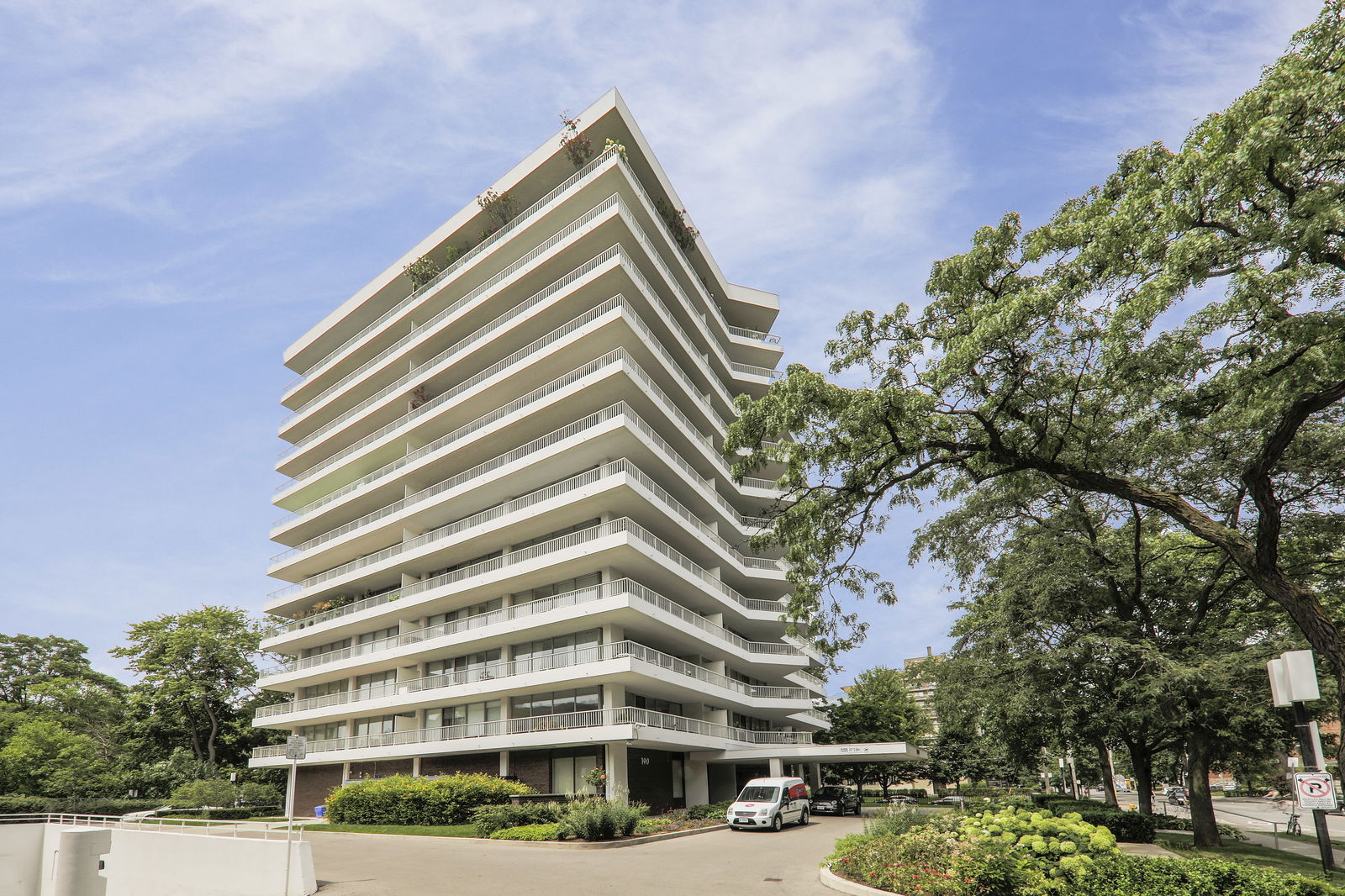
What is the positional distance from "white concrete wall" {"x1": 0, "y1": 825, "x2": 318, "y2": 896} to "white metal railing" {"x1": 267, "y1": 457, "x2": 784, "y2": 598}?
1768 centimetres

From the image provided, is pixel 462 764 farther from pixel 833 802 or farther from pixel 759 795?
pixel 833 802

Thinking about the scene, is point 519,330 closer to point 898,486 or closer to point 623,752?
point 623,752

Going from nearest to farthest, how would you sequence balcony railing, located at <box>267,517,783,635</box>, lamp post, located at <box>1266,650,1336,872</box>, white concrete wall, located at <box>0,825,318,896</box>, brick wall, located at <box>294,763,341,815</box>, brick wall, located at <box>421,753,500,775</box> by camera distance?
1. lamp post, located at <box>1266,650,1336,872</box>
2. white concrete wall, located at <box>0,825,318,896</box>
3. balcony railing, located at <box>267,517,783,635</box>
4. brick wall, located at <box>421,753,500,775</box>
5. brick wall, located at <box>294,763,341,815</box>

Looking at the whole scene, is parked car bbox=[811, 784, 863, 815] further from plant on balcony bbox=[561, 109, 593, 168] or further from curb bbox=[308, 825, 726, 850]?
plant on balcony bbox=[561, 109, 593, 168]

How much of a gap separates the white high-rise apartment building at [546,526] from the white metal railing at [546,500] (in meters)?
0.20

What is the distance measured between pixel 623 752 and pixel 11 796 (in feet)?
131

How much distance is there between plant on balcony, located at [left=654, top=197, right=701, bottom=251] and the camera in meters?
42.5

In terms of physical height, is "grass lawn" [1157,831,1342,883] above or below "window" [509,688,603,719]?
below

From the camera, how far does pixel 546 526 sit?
35938mm

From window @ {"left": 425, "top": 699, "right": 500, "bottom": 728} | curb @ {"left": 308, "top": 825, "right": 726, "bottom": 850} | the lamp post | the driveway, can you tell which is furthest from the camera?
window @ {"left": 425, "top": 699, "right": 500, "bottom": 728}

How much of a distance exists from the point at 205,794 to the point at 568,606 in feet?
102

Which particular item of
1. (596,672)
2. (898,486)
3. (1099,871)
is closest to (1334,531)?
(898,486)

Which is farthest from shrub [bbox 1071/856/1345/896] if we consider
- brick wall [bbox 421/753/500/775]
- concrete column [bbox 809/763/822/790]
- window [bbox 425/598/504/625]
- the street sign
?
concrete column [bbox 809/763/822/790]

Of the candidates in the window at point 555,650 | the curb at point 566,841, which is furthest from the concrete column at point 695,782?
the window at point 555,650
